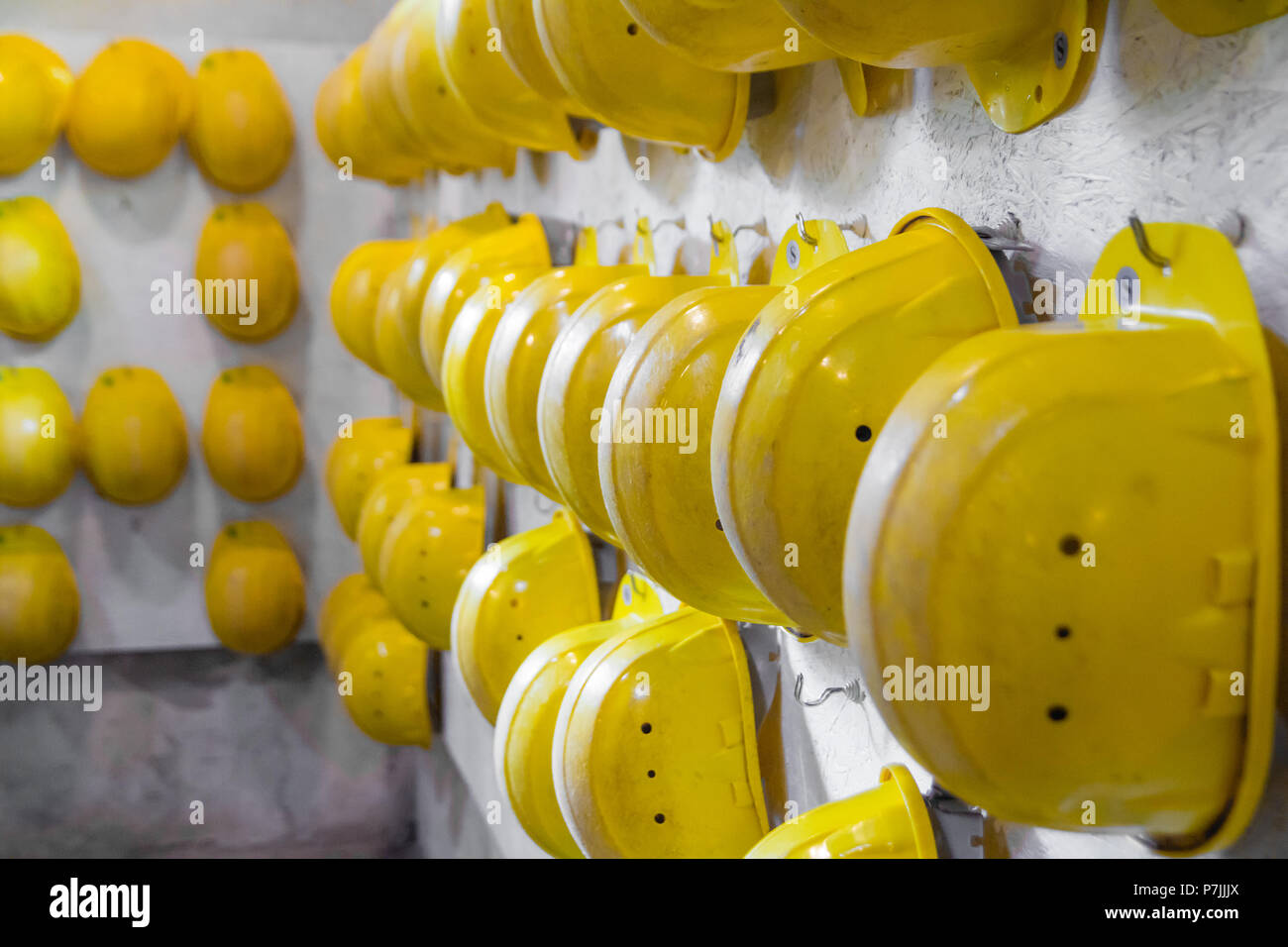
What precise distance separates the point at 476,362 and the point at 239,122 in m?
1.80

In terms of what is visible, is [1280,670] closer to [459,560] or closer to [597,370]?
[597,370]

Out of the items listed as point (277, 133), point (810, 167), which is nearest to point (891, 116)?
point (810, 167)

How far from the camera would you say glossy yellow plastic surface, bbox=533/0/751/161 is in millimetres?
789

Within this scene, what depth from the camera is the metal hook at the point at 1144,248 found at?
46 cm

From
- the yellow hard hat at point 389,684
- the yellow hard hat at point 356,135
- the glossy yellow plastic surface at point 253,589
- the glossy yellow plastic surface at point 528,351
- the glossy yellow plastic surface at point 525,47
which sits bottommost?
the yellow hard hat at point 389,684

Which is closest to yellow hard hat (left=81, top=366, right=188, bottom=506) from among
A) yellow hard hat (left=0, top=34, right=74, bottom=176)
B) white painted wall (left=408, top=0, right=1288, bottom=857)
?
yellow hard hat (left=0, top=34, right=74, bottom=176)

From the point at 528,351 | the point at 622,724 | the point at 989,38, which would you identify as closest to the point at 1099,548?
the point at 989,38

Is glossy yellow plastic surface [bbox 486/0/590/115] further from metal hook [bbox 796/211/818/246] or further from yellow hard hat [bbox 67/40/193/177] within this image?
yellow hard hat [bbox 67/40/193/177]

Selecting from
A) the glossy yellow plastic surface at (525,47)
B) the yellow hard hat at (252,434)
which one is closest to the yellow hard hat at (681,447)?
the glossy yellow plastic surface at (525,47)

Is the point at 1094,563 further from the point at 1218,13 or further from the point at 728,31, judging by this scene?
the point at 728,31

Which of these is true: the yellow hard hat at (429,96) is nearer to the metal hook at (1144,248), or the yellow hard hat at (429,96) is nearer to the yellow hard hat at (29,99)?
the metal hook at (1144,248)

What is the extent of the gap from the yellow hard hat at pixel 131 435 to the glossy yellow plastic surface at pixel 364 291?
59 centimetres

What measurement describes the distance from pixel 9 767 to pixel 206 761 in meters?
0.44

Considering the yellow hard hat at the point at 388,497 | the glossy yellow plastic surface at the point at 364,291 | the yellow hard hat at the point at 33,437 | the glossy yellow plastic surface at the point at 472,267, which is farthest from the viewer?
the yellow hard hat at the point at 33,437
